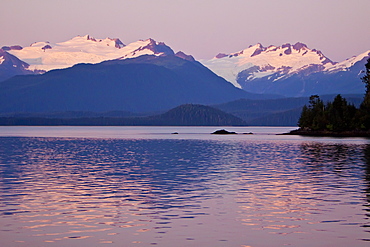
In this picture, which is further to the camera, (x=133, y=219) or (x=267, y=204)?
(x=267, y=204)

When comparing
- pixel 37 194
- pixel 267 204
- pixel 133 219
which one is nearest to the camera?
pixel 133 219

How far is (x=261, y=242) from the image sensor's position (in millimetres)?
32031

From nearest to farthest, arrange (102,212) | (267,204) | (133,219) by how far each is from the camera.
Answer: (133,219)
(102,212)
(267,204)

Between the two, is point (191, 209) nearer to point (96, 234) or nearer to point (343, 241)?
point (96, 234)

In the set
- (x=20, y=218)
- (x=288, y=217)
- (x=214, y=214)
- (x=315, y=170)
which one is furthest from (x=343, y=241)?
(x=315, y=170)

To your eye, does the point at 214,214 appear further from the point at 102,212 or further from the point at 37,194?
the point at 37,194

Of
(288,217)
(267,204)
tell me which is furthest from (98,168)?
(288,217)

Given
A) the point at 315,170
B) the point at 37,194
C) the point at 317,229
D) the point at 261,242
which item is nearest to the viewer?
A: the point at 261,242

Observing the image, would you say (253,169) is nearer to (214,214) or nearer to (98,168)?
(98,168)

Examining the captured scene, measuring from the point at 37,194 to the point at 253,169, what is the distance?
103 feet

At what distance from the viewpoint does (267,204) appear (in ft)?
146

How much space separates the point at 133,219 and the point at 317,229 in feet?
34.1

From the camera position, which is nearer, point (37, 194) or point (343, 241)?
point (343, 241)

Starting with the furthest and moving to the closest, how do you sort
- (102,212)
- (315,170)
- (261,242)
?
1. (315,170)
2. (102,212)
3. (261,242)
